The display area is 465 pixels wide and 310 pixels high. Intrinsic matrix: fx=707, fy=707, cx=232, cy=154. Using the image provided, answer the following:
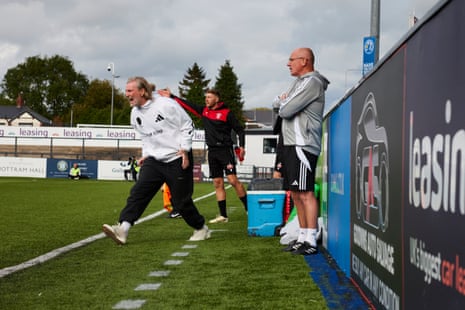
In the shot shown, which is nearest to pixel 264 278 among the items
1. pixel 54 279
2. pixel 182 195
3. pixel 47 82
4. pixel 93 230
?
pixel 54 279

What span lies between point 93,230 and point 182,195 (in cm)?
239

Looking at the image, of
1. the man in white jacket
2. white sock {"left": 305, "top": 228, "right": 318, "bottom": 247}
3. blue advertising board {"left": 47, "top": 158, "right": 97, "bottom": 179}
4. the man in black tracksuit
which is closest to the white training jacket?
the man in white jacket

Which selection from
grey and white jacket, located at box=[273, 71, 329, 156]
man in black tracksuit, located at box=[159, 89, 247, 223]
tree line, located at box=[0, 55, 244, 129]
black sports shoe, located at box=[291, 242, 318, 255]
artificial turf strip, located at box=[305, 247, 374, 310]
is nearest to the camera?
artificial turf strip, located at box=[305, 247, 374, 310]

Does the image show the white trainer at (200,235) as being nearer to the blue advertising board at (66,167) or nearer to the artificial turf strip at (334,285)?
the artificial turf strip at (334,285)

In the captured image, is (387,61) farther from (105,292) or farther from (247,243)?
(247,243)

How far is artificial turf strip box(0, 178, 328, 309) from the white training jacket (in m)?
1.00

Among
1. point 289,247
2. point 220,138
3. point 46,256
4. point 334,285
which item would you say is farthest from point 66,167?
point 334,285

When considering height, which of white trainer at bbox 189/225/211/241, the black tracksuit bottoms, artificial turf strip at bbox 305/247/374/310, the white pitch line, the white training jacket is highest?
the white training jacket

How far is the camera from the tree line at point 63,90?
4377 inches

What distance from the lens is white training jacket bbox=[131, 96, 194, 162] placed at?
7.33 metres

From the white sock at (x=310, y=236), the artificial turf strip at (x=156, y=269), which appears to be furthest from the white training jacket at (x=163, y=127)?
the white sock at (x=310, y=236)

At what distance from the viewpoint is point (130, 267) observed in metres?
5.70

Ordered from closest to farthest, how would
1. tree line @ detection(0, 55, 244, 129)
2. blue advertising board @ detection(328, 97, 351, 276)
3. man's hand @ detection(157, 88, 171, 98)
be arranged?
blue advertising board @ detection(328, 97, 351, 276) < man's hand @ detection(157, 88, 171, 98) < tree line @ detection(0, 55, 244, 129)

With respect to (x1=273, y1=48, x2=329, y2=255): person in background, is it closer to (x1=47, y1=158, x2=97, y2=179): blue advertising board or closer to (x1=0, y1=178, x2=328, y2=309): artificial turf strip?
(x1=0, y1=178, x2=328, y2=309): artificial turf strip
